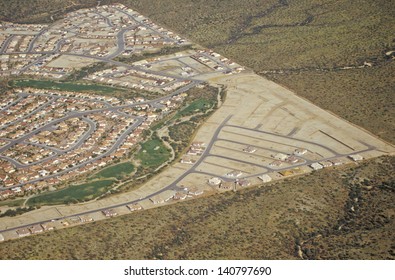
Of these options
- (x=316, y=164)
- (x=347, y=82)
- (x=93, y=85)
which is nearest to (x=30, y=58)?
(x=93, y=85)

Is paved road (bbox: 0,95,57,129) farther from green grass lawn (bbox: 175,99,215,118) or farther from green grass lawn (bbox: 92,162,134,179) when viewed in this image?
green grass lawn (bbox: 92,162,134,179)

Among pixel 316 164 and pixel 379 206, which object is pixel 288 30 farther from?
pixel 379 206

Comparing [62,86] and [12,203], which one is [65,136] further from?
[62,86]

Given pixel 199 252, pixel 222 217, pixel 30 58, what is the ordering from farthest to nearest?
pixel 30 58
pixel 222 217
pixel 199 252

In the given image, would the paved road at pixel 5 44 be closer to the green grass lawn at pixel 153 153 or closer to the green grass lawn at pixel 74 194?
the green grass lawn at pixel 153 153

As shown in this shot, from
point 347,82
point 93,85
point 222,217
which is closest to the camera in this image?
point 222,217

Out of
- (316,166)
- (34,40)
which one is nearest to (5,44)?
(34,40)
